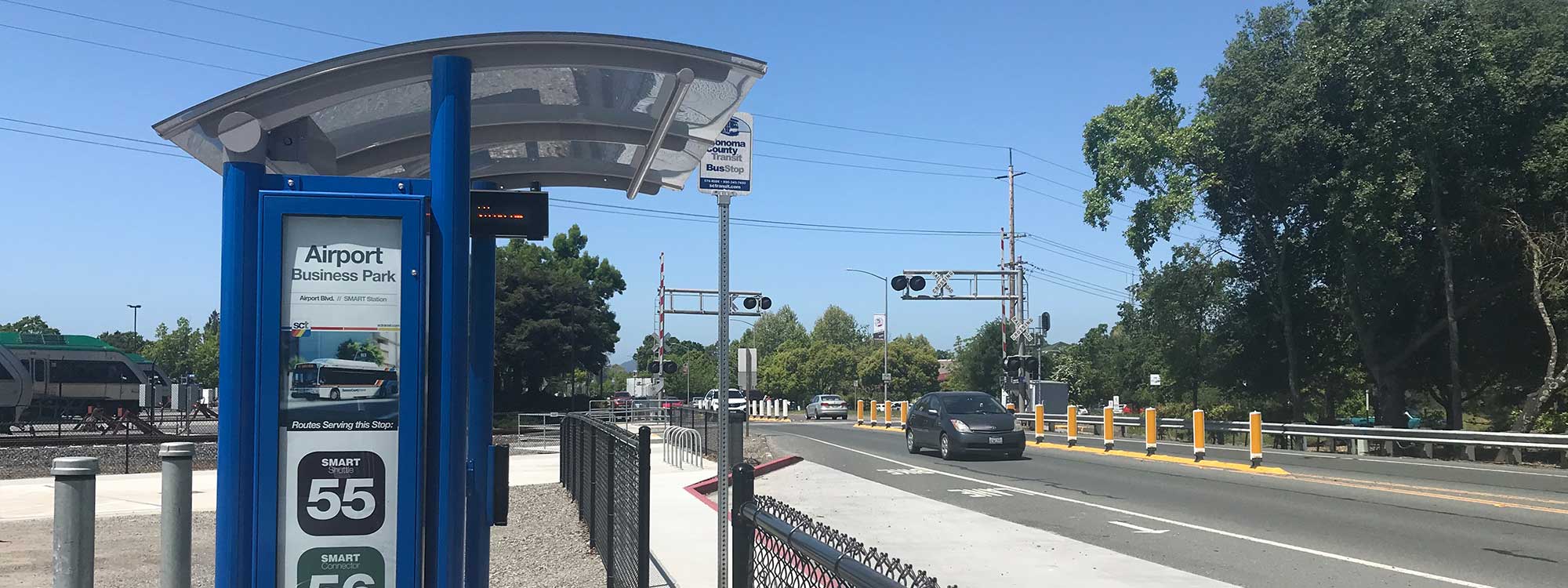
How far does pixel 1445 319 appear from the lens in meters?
30.9

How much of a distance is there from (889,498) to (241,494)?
12.0m

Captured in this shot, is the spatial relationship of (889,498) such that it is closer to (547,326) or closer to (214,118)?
(214,118)

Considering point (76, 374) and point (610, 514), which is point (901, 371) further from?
point (610, 514)

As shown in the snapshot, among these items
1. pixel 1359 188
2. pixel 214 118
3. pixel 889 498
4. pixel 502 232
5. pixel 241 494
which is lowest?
pixel 889 498

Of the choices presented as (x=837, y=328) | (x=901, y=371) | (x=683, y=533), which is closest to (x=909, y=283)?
(x=683, y=533)

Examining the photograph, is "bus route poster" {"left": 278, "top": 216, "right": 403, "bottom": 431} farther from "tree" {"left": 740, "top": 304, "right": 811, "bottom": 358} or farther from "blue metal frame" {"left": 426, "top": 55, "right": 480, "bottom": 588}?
"tree" {"left": 740, "top": 304, "right": 811, "bottom": 358}

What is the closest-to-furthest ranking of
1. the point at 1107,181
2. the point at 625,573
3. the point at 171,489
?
1. the point at 171,489
2. the point at 625,573
3. the point at 1107,181

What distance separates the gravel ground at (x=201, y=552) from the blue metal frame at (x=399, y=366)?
448 centimetres

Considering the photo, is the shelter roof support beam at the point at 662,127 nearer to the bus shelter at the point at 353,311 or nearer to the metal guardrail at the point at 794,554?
the bus shelter at the point at 353,311

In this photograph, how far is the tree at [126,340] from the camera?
12600 centimetres

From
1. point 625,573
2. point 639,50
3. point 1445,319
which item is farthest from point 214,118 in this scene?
point 1445,319

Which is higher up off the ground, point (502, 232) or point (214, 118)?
point (214, 118)

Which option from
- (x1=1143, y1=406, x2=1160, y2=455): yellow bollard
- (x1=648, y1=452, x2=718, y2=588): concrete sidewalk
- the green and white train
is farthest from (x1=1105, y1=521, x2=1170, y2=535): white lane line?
the green and white train

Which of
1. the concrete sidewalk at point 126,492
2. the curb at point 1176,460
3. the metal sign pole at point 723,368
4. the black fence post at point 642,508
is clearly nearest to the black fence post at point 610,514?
the black fence post at point 642,508
